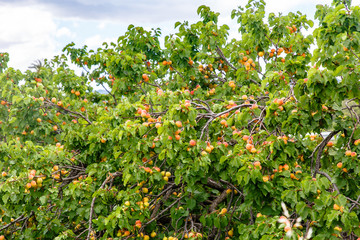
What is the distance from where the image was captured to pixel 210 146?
4004 mm

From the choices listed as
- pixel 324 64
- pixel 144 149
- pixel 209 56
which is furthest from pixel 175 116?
pixel 209 56

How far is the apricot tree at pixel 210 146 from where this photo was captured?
3.71 metres

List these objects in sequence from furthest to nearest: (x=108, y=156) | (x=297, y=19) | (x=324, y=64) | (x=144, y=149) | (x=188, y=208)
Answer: (x=297, y=19) → (x=108, y=156) → (x=188, y=208) → (x=144, y=149) → (x=324, y=64)

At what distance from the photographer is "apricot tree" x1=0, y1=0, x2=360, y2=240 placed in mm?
3707

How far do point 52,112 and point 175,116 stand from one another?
406 cm

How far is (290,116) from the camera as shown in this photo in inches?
154

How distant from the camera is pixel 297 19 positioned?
25.6 ft

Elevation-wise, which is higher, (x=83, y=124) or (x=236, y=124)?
(x=236, y=124)

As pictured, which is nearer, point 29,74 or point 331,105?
point 331,105

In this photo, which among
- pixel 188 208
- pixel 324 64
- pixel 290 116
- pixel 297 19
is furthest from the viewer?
pixel 297 19

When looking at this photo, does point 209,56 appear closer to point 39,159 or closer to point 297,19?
point 297,19

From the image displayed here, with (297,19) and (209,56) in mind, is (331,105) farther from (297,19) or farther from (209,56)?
(297,19)

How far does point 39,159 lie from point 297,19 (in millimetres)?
5575

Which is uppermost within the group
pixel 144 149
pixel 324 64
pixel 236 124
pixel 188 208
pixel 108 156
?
pixel 324 64
